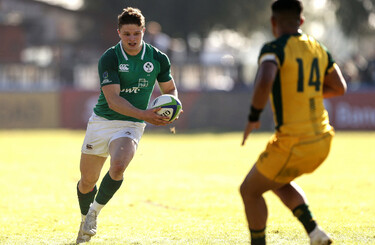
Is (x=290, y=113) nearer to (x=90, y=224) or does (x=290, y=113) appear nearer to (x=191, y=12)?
(x=90, y=224)

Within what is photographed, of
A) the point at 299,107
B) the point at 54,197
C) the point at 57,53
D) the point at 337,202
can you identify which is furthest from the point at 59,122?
the point at 299,107

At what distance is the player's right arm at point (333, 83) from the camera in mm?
6375

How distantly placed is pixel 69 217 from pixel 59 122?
20.4m

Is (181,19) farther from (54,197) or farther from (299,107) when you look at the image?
(299,107)

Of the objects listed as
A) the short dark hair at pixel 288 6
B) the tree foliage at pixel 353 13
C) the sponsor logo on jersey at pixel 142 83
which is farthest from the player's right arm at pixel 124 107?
the tree foliage at pixel 353 13

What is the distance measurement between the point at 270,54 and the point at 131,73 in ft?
7.15

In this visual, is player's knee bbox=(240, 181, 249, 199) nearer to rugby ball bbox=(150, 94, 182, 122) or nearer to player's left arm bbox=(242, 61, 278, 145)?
player's left arm bbox=(242, 61, 278, 145)

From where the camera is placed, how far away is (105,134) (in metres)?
7.85

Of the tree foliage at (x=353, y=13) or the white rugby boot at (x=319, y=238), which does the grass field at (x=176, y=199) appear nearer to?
the white rugby boot at (x=319, y=238)

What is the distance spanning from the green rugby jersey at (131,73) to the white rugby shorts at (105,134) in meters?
0.06

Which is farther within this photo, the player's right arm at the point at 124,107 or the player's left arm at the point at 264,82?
the player's right arm at the point at 124,107

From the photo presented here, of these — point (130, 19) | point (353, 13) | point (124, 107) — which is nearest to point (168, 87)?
point (124, 107)

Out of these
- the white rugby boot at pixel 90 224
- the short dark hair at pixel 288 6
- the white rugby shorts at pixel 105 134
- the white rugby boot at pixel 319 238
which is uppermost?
the short dark hair at pixel 288 6

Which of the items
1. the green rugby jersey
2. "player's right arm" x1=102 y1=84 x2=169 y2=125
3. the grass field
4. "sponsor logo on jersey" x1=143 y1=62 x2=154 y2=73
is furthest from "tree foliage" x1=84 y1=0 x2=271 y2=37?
"player's right arm" x1=102 y1=84 x2=169 y2=125
